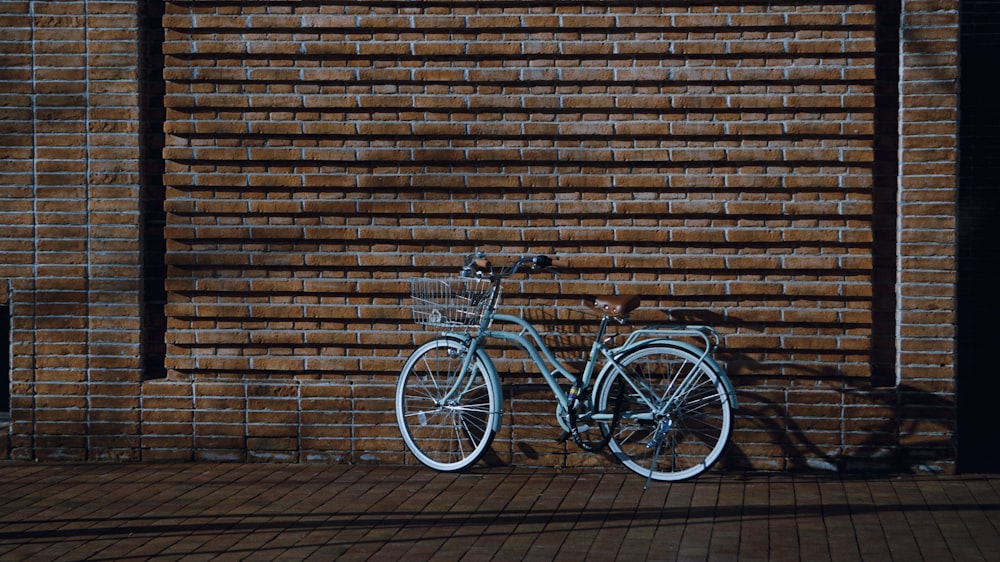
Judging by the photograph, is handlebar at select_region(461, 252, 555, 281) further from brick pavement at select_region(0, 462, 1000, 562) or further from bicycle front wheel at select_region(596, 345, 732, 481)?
brick pavement at select_region(0, 462, 1000, 562)

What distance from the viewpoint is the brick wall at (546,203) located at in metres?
7.16

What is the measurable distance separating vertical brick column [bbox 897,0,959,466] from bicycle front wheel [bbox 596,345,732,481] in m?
1.13

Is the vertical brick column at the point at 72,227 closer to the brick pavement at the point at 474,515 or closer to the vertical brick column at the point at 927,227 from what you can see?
the brick pavement at the point at 474,515

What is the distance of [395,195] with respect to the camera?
7426 millimetres

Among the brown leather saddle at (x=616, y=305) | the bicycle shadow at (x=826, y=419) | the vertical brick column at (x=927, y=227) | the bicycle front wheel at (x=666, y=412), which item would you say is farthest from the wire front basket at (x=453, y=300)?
the vertical brick column at (x=927, y=227)

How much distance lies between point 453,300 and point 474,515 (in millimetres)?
1618

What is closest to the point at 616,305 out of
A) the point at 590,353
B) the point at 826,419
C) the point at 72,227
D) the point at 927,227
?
the point at 590,353

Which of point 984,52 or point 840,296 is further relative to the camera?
point 984,52

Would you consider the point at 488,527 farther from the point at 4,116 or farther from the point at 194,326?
the point at 4,116

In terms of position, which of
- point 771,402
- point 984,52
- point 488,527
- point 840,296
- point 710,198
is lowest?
point 488,527

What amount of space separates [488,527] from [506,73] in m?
2.77

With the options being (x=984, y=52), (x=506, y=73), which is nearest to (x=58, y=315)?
(x=506, y=73)

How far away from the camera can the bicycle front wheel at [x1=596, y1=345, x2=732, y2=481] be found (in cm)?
683

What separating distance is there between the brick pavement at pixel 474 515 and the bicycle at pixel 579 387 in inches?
9.2
